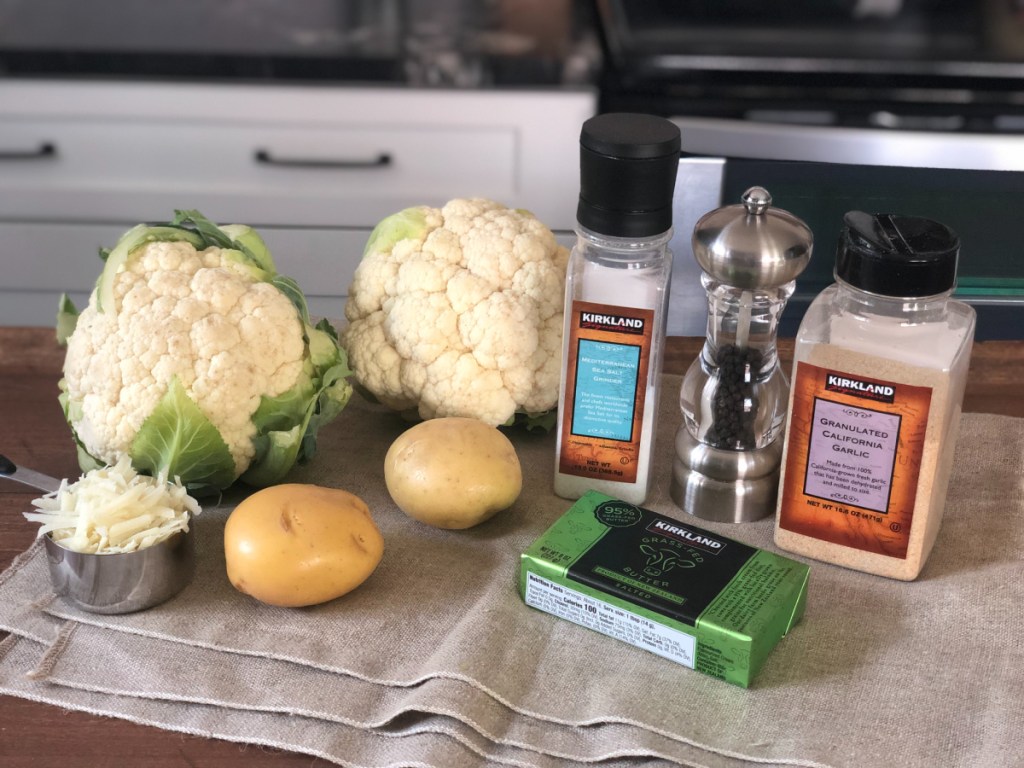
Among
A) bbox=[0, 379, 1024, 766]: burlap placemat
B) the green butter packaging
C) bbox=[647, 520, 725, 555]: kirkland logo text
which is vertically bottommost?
bbox=[0, 379, 1024, 766]: burlap placemat

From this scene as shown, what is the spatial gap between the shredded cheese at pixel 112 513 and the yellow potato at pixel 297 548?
0.15 feet

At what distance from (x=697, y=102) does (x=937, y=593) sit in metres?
0.89

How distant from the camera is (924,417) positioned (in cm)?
75

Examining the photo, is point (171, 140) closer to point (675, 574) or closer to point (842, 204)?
point (842, 204)

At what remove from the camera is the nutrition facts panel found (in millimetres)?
708

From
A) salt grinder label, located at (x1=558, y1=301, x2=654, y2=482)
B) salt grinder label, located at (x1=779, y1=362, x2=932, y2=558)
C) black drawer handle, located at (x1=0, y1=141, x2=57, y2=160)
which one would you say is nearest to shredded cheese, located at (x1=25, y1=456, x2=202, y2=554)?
salt grinder label, located at (x1=558, y1=301, x2=654, y2=482)

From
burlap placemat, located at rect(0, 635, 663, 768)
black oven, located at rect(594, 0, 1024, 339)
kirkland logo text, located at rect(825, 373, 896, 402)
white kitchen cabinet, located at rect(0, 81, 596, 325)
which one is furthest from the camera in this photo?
white kitchen cabinet, located at rect(0, 81, 596, 325)

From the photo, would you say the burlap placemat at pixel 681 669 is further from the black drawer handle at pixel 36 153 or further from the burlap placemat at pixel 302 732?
the black drawer handle at pixel 36 153

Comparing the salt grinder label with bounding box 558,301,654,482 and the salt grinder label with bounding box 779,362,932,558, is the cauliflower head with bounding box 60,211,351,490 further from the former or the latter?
the salt grinder label with bounding box 779,362,932,558

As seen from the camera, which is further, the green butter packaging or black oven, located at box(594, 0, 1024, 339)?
black oven, located at box(594, 0, 1024, 339)

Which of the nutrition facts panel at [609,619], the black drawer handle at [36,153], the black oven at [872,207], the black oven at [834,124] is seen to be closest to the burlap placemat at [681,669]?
the nutrition facts panel at [609,619]

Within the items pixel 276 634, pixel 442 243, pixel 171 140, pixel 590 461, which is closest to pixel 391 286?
pixel 442 243

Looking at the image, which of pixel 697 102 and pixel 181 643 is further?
pixel 697 102

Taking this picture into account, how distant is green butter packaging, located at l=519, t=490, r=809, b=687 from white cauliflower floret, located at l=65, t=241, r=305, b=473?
0.84ft
